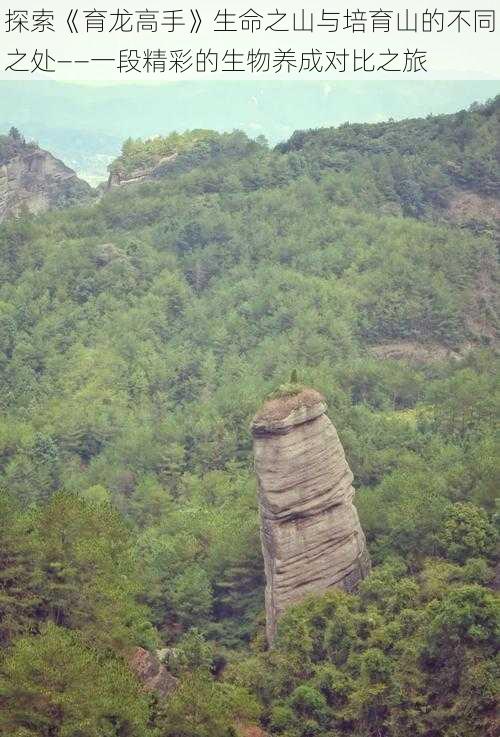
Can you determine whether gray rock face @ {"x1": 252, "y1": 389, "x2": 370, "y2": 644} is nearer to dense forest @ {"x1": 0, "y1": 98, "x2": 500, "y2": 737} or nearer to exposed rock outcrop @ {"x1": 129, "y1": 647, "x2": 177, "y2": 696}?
dense forest @ {"x1": 0, "y1": 98, "x2": 500, "y2": 737}

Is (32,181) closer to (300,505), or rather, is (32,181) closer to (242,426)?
(242,426)

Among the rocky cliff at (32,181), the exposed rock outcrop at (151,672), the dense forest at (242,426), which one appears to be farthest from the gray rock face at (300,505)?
the rocky cliff at (32,181)

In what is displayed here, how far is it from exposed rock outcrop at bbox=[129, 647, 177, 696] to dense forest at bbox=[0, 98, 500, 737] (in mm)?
478

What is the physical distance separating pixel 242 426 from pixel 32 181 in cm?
5955

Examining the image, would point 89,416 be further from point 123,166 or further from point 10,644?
point 123,166

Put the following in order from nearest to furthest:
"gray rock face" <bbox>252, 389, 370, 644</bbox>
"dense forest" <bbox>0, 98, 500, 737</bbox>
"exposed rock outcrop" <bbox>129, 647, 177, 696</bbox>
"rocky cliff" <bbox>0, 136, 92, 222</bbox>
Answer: "dense forest" <bbox>0, 98, 500, 737</bbox> → "exposed rock outcrop" <bbox>129, 647, 177, 696</bbox> → "gray rock face" <bbox>252, 389, 370, 644</bbox> → "rocky cliff" <bbox>0, 136, 92, 222</bbox>

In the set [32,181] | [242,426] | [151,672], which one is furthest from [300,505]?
[32,181]

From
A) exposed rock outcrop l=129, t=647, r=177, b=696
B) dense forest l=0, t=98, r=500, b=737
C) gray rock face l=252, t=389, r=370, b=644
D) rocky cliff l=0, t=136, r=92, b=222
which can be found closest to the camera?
dense forest l=0, t=98, r=500, b=737

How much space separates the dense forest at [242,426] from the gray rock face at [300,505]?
3.35ft

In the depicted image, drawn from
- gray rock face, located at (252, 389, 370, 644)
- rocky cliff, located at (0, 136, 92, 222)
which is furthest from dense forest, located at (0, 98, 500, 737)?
rocky cliff, located at (0, 136, 92, 222)

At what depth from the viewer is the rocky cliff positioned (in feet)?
343

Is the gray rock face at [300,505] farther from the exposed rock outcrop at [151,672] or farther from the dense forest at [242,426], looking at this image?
the exposed rock outcrop at [151,672]

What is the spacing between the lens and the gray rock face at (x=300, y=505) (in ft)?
114

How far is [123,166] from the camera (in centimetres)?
9988
